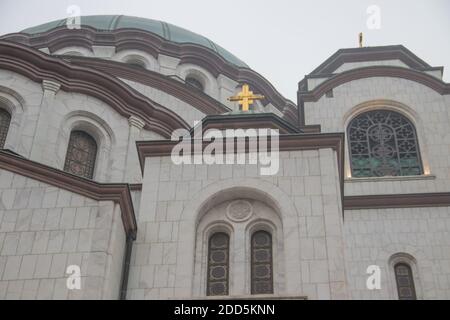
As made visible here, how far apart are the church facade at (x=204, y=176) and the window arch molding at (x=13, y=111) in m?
0.05

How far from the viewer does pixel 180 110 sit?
27.7 m

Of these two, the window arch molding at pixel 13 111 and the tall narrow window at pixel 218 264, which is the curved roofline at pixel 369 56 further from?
the tall narrow window at pixel 218 264

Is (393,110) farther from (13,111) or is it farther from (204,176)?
(13,111)

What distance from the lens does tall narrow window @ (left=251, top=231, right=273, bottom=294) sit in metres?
14.7

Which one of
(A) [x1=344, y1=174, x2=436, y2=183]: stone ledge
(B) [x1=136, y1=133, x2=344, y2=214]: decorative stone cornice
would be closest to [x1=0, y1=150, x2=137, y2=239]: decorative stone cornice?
(B) [x1=136, y1=133, x2=344, y2=214]: decorative stone cornice

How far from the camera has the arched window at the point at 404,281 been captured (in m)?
20.6

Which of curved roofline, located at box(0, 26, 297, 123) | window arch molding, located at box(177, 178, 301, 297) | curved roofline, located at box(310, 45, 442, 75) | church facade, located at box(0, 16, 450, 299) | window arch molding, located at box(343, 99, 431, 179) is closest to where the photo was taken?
church facade, located at box(0, 16, 450, 299)

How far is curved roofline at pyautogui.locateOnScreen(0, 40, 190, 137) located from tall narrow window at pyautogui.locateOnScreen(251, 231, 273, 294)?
8879mm

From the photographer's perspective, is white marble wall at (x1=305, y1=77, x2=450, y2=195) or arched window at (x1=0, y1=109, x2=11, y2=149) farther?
white marble wall at (x1=305, y1=77, x2=450, y2=195)

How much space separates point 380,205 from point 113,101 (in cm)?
821

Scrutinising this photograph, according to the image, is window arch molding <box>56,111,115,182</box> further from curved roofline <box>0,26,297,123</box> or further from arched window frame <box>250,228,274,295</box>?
curved roofline <box>0,26,297,123</box>

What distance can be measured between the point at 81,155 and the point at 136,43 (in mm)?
10811

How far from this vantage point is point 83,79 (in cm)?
2283

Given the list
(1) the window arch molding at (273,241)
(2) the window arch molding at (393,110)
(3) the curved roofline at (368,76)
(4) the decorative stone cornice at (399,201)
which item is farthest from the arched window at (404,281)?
(3) the curved roofline at (368,76)
